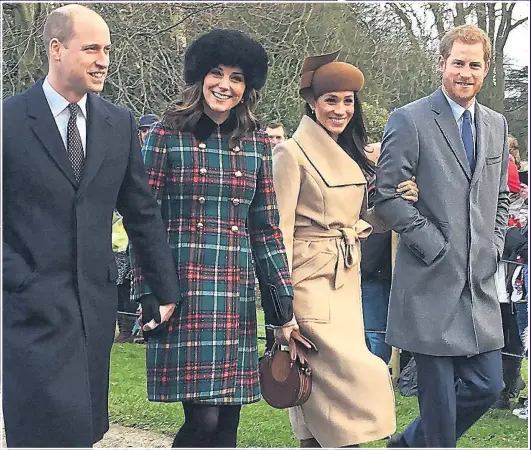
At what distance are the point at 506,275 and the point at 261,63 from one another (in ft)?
10.3

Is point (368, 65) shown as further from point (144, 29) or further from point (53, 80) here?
point (53, 80)

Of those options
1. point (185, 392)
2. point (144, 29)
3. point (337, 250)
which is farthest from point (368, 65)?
point (185, 392)

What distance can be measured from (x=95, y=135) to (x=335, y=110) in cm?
127

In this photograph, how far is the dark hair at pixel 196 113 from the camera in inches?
164

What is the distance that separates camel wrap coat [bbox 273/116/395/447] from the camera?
4492 mm

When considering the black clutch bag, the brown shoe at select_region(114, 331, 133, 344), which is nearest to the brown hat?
the black clutch bag

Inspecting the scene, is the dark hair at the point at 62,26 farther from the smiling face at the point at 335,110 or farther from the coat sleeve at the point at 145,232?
the smiling face at the point at 335,110

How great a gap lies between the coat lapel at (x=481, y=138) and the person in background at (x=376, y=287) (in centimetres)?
172

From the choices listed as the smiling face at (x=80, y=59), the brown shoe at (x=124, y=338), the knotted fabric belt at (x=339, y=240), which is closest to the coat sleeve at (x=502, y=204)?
the knotted fabric belt at (x=339, y=240)

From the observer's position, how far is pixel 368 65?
10867 millimetres

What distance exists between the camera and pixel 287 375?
4359 millimetres

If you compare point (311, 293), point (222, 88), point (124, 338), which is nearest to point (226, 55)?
point (222, 88)

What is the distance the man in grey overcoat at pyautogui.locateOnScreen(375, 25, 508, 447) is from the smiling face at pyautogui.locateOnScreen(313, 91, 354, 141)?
24 cm

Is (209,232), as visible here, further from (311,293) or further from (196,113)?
(311,293)
